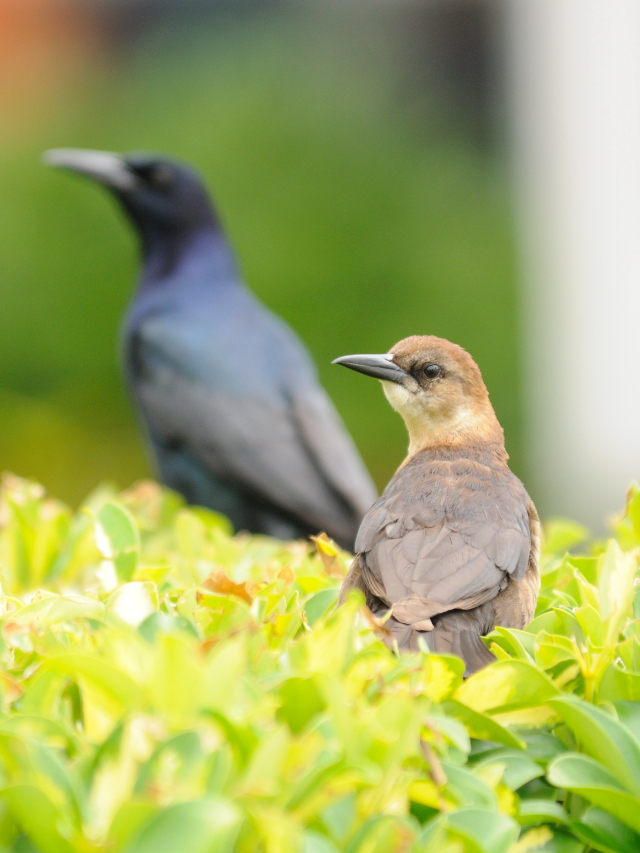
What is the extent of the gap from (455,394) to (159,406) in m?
2.53

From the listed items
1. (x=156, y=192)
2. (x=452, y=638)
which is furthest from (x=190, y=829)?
(x=156, y=192)

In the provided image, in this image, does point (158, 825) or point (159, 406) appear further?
point (159, 406)

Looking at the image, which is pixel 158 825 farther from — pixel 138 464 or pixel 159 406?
pixel 138 464

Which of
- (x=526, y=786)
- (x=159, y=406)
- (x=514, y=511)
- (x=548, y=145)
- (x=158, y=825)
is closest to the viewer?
(x=158, y=825)

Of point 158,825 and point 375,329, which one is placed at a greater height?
point 158,825

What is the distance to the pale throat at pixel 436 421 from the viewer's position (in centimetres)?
229

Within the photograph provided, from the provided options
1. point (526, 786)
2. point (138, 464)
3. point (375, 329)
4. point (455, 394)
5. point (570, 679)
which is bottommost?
point (138, 464)

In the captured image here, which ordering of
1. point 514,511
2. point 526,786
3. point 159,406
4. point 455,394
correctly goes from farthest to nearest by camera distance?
point 159,406 < point 455,394 < point 514,511 < point 526,786

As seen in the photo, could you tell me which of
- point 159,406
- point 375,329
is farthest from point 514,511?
point 375,329

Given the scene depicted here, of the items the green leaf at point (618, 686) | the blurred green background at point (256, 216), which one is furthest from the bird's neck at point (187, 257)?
the green leaf at point (618, 686)

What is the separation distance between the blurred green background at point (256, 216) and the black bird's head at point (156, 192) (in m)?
2.89

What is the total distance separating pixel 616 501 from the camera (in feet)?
27.8

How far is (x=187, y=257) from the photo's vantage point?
5258 millimetres

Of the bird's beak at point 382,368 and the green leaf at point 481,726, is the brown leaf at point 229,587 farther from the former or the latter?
the bird's beak at point 382,368
